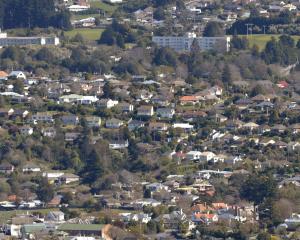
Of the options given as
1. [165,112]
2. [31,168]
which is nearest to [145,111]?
[165,112]

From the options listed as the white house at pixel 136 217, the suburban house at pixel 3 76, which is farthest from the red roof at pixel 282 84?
the white house at pixel 136 217

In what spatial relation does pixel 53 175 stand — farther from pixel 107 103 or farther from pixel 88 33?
pixel 88 33

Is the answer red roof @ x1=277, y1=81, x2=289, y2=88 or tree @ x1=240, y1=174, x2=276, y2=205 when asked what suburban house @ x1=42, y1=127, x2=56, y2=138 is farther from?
red roof @ x1=277, y1=81, x2=289, y2=88

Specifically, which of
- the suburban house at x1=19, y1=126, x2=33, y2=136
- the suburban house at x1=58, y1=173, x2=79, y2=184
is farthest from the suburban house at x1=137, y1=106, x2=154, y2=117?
the suburban house at x1=58, y1=173, x2=79, y2=184

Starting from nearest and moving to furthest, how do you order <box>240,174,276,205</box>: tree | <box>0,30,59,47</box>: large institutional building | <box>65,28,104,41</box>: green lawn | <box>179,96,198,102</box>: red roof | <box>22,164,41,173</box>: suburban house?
<box>240,174,276,205</box>: tree, <box>22,164,41,173</box>: suburban house, <box>179,96,198,102</box>: red roof, <box>0,30,59,47</box>: large institutional building, <box>65,28,104,41</box>: green lawn

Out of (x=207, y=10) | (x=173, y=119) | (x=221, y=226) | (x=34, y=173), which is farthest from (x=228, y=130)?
(x=207, y=10)

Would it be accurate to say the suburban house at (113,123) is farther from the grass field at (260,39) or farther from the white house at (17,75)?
the grass field at (260,39)
